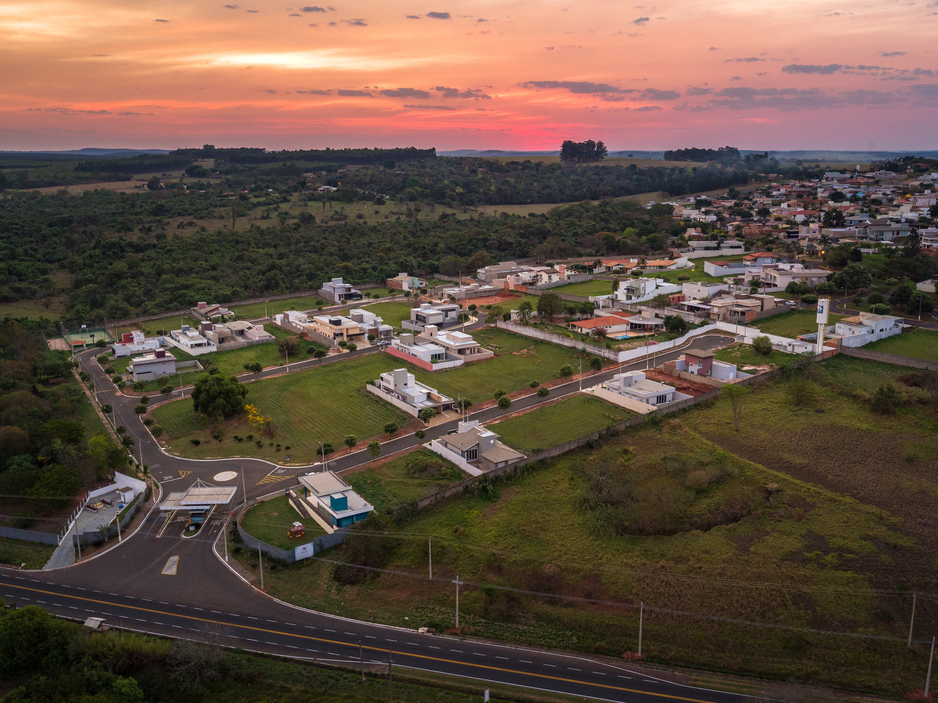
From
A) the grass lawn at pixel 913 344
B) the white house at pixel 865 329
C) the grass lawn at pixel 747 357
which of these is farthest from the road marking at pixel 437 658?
the white house at pixel 865 329

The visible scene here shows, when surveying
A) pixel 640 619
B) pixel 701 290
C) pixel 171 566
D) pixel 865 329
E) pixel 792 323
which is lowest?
pixel 171 566

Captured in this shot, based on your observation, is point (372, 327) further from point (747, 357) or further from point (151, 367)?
point (747, 357)

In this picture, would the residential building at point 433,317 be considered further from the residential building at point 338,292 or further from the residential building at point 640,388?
the residential building at point 640,388

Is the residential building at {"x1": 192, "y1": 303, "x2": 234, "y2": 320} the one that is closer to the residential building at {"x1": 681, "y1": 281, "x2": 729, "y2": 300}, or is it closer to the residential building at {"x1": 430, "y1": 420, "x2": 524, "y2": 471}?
the residential building at {"x1": 430, "y1": 420, "x2": 524, "y2": 471}

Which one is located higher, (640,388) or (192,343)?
(640,388)

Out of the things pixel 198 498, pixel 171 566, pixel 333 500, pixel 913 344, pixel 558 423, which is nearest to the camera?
pixel 171 566

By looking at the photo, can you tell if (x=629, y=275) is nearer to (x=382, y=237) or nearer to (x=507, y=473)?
(x=382, y=237)

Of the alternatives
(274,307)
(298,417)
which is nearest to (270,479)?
(298,417)
